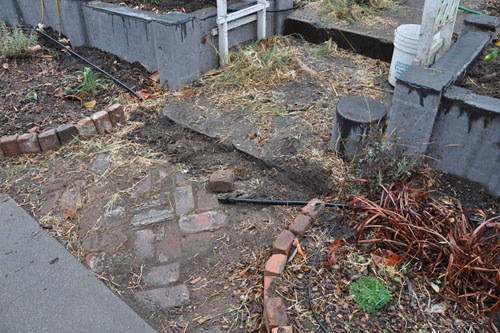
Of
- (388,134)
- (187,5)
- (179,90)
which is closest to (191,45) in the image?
(179,90)

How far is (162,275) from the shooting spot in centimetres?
254

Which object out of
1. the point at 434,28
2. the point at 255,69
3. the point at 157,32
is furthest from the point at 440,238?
the point at 157,32

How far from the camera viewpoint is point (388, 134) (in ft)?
9.96

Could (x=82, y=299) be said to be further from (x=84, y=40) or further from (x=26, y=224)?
(x=84, y=40)

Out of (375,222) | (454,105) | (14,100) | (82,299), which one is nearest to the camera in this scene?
(82,299)

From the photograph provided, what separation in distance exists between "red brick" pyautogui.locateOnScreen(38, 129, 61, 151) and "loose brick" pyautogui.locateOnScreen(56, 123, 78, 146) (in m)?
0.03

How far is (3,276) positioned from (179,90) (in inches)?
94.3

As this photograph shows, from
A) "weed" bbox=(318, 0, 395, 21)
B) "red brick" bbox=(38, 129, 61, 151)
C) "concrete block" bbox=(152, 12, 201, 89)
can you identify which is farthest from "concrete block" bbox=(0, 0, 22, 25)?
"weed" bbox=(318, 0, 395, 21)

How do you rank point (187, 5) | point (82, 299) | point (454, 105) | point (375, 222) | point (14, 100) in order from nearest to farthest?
point (82, 299)
point (375, 222)
point (454, 105)
point (14, 100)
point (187, 5)

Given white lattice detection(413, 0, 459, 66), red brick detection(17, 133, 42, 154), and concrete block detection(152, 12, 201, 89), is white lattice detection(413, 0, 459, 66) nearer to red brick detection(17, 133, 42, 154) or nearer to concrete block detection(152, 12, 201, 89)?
concrete block detection(152, 12, 201, 89)

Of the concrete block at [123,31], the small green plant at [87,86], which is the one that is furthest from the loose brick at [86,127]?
the concrete block at [123,31]

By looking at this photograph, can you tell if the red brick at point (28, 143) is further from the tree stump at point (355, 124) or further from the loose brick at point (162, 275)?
the tree stump at point (355, 124)

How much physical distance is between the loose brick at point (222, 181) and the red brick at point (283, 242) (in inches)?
27.7

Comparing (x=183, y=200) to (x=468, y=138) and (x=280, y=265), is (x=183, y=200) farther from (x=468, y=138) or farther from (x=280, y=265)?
(x=468, y=138)
